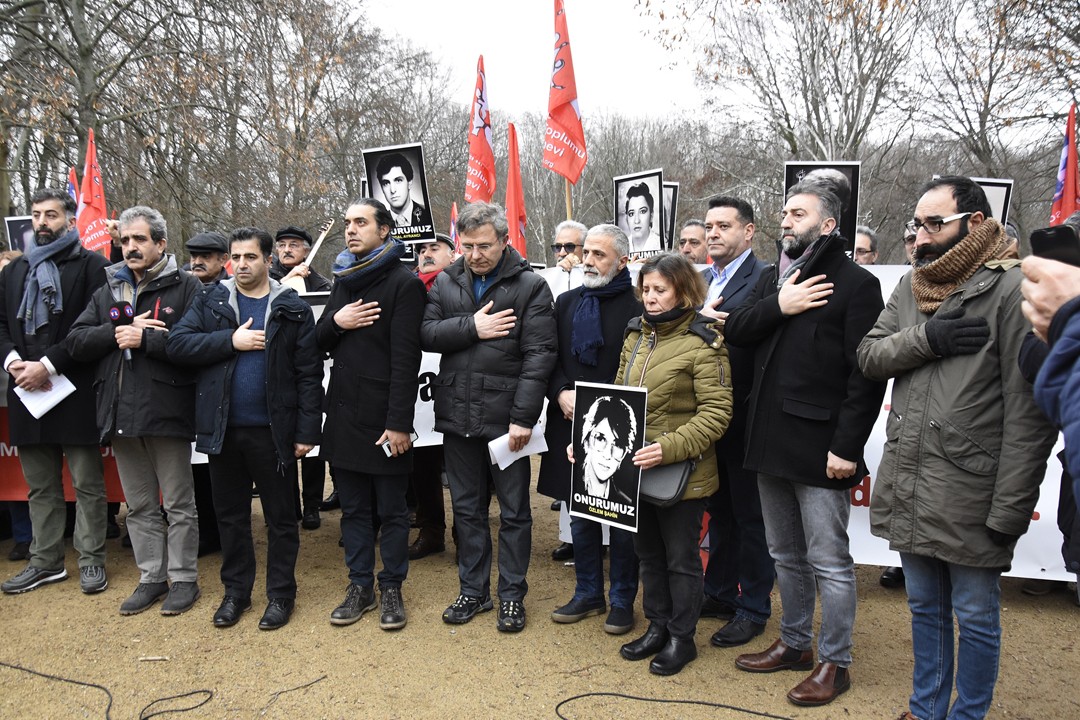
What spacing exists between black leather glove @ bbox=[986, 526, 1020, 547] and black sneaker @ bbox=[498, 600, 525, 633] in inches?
101

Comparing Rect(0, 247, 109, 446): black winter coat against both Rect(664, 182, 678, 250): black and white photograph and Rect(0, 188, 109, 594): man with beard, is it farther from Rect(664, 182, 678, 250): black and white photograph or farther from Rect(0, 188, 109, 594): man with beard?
Rect(664, 182, 678, 250): black and white photograph

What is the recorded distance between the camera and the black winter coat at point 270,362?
4.54m

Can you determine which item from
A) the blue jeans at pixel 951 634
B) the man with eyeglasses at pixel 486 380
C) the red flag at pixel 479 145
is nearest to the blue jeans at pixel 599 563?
the man with eyeglasses at pixel 486 380

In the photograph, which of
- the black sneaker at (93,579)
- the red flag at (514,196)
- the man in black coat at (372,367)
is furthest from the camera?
the red flag at (514,196)

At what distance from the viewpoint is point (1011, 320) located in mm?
2881

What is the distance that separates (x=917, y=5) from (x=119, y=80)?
17690mm

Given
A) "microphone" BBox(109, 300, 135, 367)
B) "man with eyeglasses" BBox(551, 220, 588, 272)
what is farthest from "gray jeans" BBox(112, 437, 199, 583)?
"man with eyeglasses" BBox(551, 220, 588, 272)

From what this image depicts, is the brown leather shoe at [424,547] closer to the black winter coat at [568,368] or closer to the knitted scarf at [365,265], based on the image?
the black winter coat at [568,368]

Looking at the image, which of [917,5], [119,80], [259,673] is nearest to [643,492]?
[259,673]

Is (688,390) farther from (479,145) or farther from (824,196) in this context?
(479,145)

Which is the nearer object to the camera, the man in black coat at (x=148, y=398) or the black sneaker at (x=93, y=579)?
the man in black coat at (x=148, y=398)

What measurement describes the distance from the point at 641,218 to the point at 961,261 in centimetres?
478

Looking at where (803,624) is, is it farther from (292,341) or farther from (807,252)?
(292,341)

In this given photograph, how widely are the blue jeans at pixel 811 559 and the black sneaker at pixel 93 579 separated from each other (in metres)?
4.37
